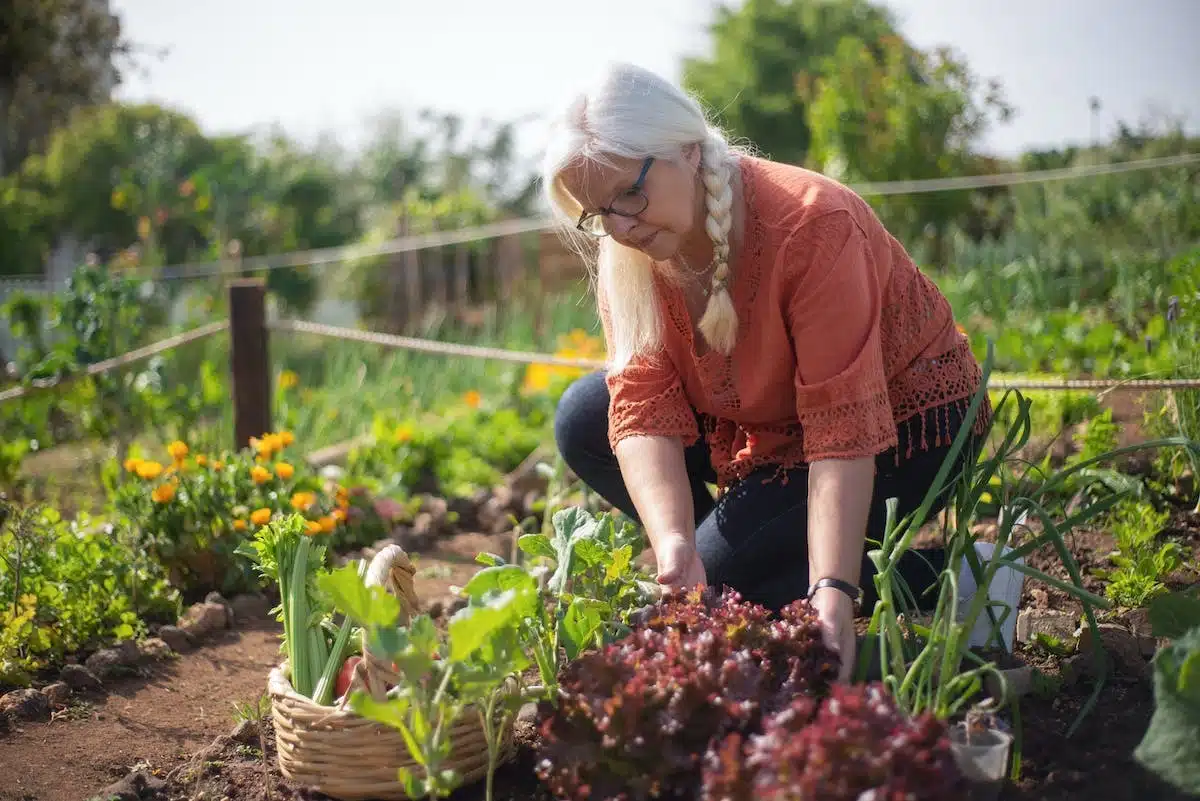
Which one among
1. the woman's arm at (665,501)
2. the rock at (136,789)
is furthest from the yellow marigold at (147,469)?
the woman's arm at (665,501)

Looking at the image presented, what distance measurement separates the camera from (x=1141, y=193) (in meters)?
6.23

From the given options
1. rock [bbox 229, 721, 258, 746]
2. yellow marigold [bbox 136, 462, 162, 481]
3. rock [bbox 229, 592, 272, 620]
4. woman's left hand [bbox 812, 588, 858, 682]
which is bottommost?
rock [bbox 229, 592, 272, 620]

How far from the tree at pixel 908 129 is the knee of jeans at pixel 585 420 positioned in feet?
17.8

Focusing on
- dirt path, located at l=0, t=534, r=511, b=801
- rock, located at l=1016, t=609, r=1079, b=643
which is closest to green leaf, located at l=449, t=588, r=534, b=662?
dirt path, located at l=0, t=534, r=511, b=801

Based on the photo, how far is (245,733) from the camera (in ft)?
6.81

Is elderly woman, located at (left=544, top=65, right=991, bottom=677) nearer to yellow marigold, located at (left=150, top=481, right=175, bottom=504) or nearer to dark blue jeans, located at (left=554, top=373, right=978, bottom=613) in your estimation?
dark blue jeans, located at (left=554, top=373, right=978, bottom=613)

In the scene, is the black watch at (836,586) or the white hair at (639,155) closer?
the black watch at (836,586)

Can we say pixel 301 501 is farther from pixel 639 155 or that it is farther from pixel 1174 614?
pixel 1174 614

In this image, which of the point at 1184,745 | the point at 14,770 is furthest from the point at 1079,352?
the point at 14,770

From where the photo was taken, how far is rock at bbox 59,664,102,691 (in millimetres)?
2432

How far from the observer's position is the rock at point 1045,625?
2061mm

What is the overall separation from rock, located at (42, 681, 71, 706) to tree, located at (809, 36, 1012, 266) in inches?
249

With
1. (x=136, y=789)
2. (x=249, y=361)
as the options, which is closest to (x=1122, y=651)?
(x=136, y=789)

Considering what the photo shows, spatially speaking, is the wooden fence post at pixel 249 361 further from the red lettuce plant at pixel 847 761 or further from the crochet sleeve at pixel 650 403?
the red lettuce plant at pixel 847 761
